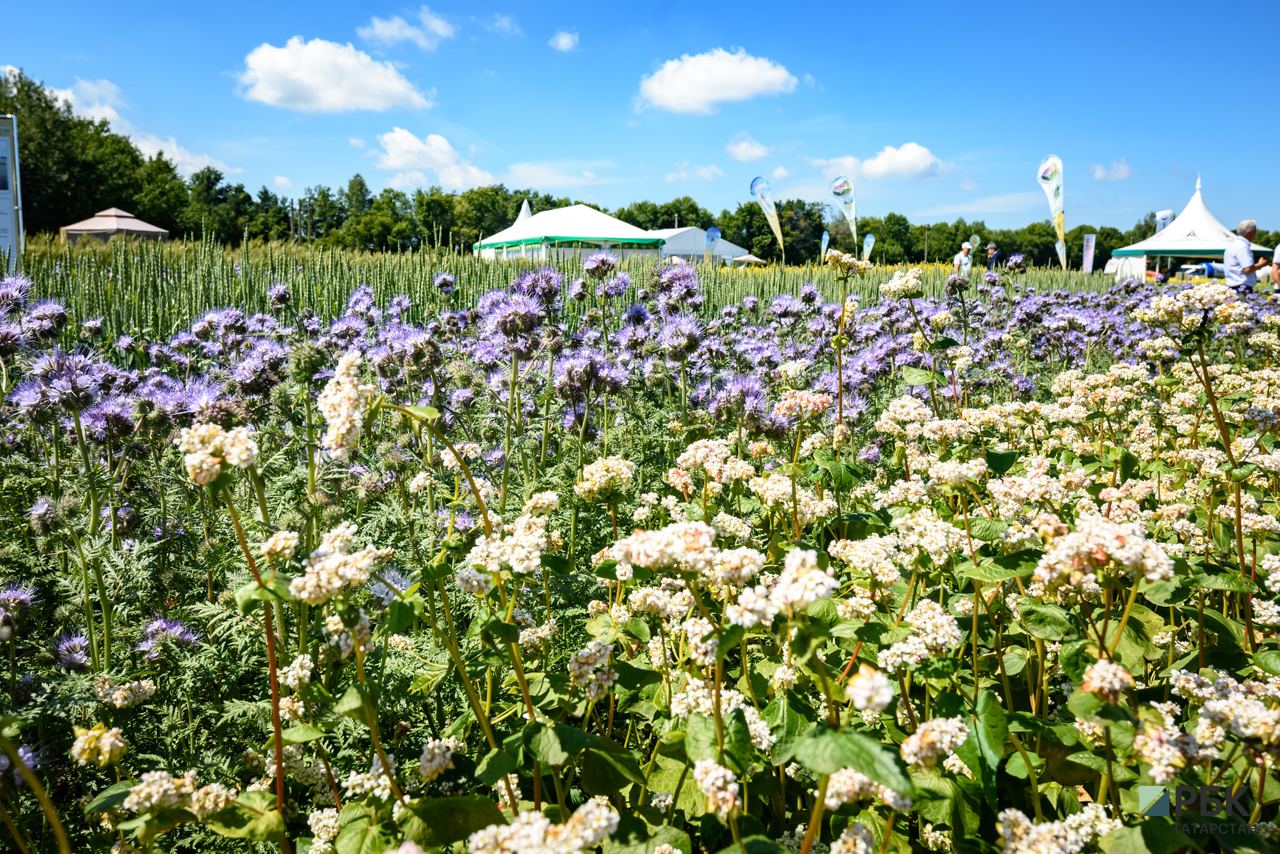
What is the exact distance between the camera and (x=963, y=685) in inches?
72.7

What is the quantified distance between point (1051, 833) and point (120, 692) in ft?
6.42

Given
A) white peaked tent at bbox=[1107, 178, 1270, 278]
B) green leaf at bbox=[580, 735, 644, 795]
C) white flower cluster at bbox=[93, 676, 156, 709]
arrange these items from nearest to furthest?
green leaf at bbox=[580, 735, 644, 795] < white flower cluster at bbox=[93, 676, 156, 709] < white peaked tent at bbox=[1107, 178, 1270, 278]

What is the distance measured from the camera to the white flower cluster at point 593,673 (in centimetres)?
146

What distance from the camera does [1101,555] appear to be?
1.20 m

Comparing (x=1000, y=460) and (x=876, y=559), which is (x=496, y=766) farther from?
(x=1000, y=460)

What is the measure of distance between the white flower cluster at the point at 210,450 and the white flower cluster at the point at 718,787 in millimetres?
905

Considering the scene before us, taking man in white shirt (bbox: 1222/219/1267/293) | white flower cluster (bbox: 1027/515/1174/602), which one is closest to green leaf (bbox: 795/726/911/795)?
white flower cluster (bbox: 1027/515/1174/602)

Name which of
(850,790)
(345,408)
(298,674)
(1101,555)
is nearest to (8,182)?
(298,674)

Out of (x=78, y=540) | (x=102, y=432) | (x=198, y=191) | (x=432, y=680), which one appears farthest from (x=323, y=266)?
(x=198, y=191)

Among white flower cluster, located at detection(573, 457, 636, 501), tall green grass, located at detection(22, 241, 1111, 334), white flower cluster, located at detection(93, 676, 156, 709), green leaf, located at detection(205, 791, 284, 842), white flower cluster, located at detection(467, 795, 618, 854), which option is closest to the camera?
white flower cluster, located at detection(467, 795, 618, 854)

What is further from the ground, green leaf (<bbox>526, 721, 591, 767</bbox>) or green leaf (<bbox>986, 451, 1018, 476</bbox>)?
green leaf (<bbox>986, 451, 1018, 476</bbox>)

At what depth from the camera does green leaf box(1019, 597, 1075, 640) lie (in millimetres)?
1597

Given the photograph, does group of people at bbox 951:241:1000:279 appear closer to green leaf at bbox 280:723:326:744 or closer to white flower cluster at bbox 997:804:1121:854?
white flower cluster at bbox 997:804:1121:854

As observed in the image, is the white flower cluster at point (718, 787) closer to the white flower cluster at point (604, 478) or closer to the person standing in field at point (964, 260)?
the white flower cluster at point (604, 478)
